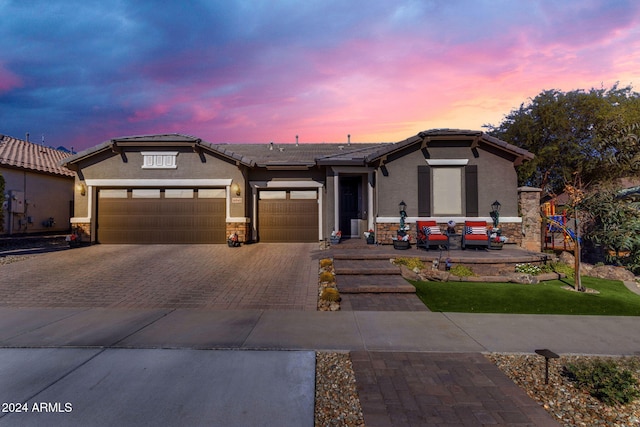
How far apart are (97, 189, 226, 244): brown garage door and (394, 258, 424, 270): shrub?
27.3 feet

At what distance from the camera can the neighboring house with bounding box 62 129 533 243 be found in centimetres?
1266

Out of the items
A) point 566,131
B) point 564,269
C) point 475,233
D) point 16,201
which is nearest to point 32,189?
point 16,201

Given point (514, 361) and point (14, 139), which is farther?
point (14, 139)

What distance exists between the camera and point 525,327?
4.97 meters

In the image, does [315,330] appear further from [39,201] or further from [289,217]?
[39,201]

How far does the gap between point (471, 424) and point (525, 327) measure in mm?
3088

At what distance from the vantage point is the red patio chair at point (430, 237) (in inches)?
434

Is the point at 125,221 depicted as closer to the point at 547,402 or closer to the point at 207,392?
the point at 207,392

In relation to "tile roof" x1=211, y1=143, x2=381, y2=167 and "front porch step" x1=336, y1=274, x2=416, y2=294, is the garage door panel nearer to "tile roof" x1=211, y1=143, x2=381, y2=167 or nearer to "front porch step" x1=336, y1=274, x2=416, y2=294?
"tile roof" x1=211, y1=143, x2=381, y2=167

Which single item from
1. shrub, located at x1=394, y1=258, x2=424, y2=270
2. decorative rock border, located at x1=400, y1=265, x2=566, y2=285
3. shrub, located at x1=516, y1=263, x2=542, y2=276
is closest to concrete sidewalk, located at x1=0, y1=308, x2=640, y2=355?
decorative rock border, located at x1=400, y1=265, x2=566, y2=285

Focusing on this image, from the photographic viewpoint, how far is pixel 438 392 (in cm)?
312

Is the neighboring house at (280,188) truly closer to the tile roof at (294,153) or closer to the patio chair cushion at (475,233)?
the tile roof at (294,153)

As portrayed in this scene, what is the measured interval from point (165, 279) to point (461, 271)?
818 centimetres

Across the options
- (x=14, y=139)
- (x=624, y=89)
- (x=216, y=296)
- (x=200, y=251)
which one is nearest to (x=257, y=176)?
(x=200, y=251)
